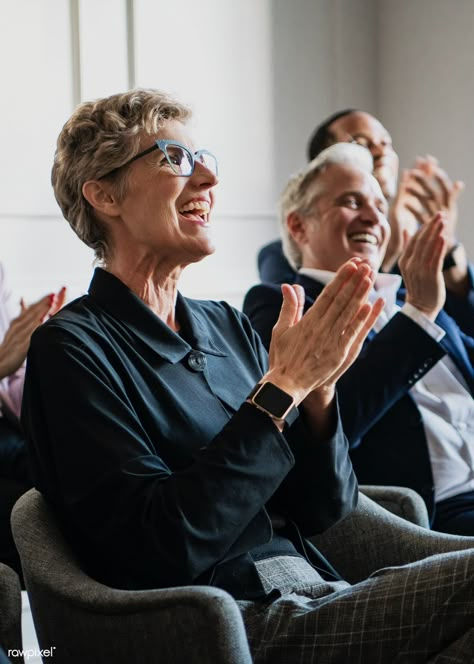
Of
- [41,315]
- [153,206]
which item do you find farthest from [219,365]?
[41,315]

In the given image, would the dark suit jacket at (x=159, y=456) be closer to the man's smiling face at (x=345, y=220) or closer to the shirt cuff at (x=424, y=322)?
the shirt cuff at (x=424, y=322)

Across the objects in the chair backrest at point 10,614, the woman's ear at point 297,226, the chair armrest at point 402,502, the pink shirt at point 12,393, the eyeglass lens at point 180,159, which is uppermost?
the eyeglass lens at point 180,159

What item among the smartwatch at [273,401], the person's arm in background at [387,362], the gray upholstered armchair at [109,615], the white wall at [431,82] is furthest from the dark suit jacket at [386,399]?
the white wall at [431,82]

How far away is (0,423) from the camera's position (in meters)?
2.44

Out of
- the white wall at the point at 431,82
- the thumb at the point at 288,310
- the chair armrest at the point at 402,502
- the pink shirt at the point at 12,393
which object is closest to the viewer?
the thumb at the point at 288,310

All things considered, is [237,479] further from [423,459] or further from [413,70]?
[413,70]

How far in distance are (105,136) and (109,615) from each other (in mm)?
766

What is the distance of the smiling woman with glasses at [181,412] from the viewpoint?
4.24ft

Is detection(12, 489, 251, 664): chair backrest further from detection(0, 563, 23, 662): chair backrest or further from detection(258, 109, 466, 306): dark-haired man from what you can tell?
detection(258, 109, 466, 306): dark-haired man

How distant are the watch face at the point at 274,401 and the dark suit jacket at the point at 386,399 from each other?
24.2 inches

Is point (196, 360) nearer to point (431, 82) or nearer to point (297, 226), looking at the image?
point (297, 226)

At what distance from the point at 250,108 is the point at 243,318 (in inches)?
89.8

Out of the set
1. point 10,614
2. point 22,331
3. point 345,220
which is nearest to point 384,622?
point 10,614

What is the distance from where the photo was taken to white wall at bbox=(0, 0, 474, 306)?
3.27 m
